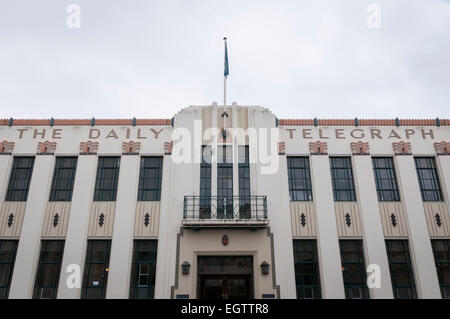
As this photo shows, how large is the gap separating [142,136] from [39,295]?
8.18m

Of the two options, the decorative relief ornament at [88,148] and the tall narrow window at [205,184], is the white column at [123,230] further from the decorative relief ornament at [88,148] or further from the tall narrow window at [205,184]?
the tall narrow window at [205,184]

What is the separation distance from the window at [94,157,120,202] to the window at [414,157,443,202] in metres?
14.4

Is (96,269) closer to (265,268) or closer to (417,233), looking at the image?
(265,268)

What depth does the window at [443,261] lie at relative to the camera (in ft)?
44.9

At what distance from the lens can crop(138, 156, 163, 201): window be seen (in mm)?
15094

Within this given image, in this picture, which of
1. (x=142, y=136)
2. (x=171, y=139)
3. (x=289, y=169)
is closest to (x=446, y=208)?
(x=289, y=169)

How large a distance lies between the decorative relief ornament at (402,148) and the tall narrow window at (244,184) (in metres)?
7.16

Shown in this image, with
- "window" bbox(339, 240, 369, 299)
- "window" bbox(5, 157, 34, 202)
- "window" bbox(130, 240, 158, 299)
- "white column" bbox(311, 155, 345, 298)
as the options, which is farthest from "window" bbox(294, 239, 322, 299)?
"window" bbox(5, 157, 34, 202)

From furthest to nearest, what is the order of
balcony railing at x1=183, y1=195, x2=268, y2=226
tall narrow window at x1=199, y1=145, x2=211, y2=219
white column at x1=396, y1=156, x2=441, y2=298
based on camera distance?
1. tall narrow window at x1=199, y1=145, x2=211, y2=219
2. balcony railing at x1=183, y1=195, x2=268, y2=226
3. white column at x1=396, y1=156, x2=441, y2=298

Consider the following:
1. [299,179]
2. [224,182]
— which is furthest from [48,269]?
[299,179]

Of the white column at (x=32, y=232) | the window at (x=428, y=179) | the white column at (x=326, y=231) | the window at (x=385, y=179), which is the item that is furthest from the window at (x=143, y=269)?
the window at (x=428, y=179)

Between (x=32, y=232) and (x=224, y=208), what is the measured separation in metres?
8.58

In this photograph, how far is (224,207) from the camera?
14.7m

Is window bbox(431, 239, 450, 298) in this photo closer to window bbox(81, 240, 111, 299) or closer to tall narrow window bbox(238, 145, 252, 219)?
tall narrow window bbox(238, 145, 252, 219)
